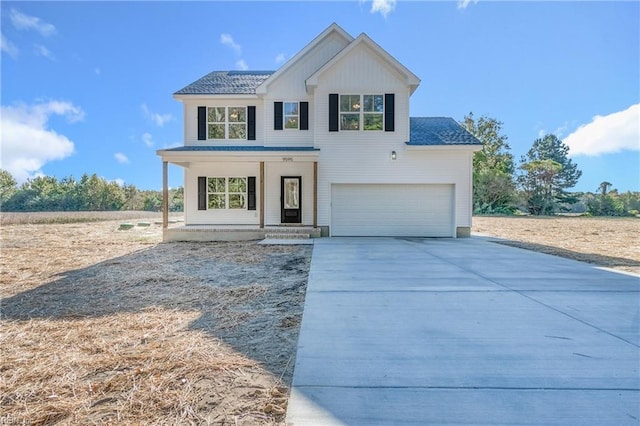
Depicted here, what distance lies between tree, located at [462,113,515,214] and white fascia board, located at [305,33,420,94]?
2157 centimetres

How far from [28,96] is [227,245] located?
92.4 feet

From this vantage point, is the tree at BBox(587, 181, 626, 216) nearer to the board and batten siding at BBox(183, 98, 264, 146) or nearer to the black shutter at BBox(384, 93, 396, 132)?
the black shutter at BBox(384, 93, 396, 132)

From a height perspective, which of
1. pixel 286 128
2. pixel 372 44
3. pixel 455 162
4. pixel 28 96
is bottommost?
pixel 455 162

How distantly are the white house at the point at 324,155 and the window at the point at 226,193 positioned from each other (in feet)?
0.14

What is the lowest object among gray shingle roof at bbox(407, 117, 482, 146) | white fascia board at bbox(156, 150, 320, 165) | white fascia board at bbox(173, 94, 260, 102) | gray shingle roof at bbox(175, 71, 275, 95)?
white fascia board at bbox(156, 150, 320, 165)

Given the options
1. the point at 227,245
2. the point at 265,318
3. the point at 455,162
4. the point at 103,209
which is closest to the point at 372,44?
the point at 455,162

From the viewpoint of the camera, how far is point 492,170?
3262 cm

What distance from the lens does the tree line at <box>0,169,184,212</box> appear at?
41.8 m

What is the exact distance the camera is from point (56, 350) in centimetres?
318

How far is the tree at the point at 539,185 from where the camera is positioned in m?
31.8

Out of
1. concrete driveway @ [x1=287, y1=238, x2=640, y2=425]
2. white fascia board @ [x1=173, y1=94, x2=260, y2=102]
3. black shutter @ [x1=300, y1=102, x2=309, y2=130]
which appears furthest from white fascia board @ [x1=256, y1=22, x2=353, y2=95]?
concrete driveway @ [x1=287, y1=238, x2=640, y2=425]

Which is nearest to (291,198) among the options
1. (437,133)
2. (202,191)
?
(202,191)

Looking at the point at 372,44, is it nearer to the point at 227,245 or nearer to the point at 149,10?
the point at 227,245

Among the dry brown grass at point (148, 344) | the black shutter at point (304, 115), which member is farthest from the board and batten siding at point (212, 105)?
the dry brown grass at point (148, 344)
